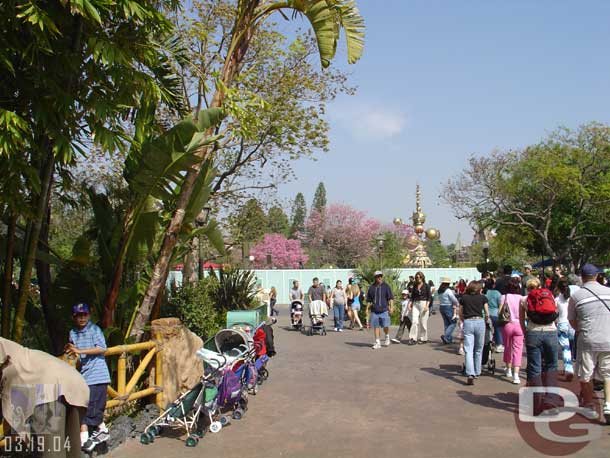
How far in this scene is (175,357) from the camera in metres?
8.17

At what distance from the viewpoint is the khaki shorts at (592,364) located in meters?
7.10

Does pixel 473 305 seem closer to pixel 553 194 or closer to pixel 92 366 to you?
pixel 92 366

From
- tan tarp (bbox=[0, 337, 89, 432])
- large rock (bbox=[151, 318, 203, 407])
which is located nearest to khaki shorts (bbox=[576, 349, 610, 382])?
large rock (bbox=[151, 318, 203, 407])

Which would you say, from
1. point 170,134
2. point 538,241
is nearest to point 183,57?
point 170,134

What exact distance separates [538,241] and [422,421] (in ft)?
99.6

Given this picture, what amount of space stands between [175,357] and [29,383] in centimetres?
363

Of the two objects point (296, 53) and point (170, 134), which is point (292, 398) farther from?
→ point (296, 53)

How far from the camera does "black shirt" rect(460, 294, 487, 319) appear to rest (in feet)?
33.1

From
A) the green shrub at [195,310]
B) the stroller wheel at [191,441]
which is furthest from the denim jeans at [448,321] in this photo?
the stroller wheel at [191,441]

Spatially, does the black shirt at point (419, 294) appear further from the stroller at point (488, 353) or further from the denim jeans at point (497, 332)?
the stroller at point (488, 353)

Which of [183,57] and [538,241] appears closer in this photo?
[183,57]

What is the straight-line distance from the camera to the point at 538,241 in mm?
35250

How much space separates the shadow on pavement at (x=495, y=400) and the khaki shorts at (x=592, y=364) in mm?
1208

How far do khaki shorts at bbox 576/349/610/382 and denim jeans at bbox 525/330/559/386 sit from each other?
A: 0.78 meters
